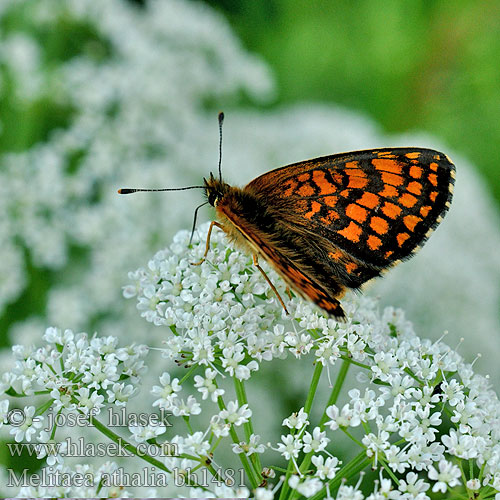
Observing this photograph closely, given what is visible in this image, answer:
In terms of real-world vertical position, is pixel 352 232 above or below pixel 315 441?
above

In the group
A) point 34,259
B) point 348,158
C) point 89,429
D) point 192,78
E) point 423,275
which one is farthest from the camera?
point 192,78

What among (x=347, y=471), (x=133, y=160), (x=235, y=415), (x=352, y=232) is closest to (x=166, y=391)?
(x=235, y=415)

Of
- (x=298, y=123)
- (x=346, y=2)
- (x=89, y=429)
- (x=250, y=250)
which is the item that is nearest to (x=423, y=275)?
(x=298, y=123)

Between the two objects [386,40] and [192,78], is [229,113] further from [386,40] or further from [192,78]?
[386,40]

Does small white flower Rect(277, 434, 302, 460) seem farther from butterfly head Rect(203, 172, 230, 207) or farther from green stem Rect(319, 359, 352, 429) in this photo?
butterfly head Rect(203, 172, 230, 207)

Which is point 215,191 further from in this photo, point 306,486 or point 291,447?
point 306,486

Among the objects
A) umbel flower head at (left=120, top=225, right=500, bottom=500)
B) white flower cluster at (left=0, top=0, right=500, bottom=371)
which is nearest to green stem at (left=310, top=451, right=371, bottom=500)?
umbel flower head at (left=120, top=225, right=500, bottom=500)
